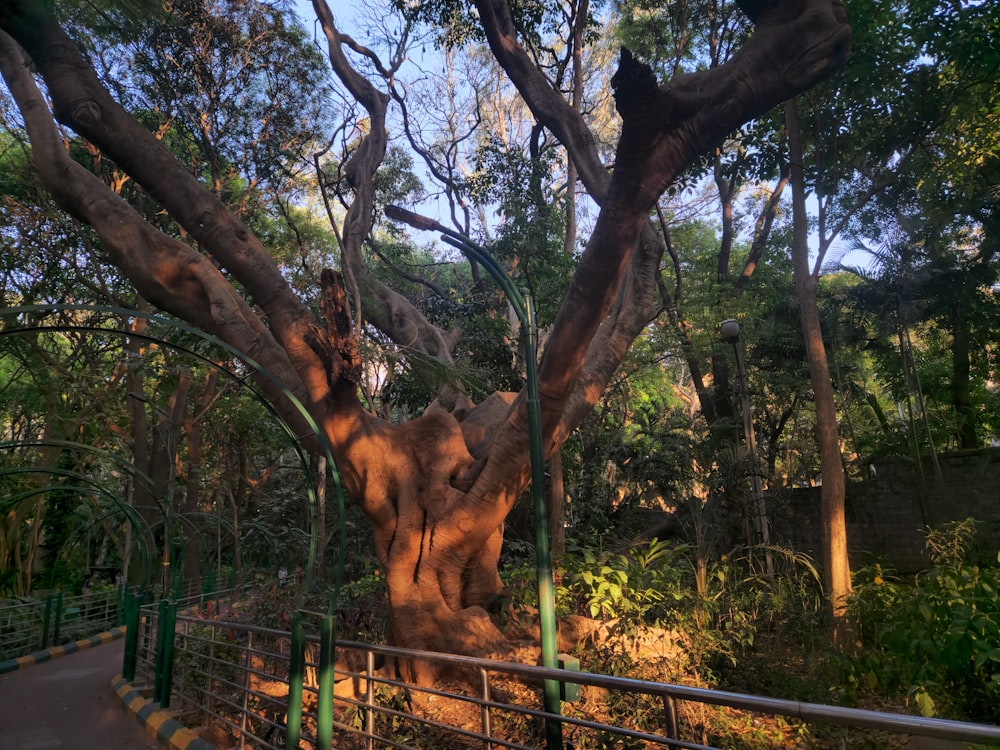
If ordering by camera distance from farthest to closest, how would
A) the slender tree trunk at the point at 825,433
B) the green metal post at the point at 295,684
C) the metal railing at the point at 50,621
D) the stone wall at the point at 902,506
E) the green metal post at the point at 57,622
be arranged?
1. the stone wall at the point at 902,506
2. the green metal post at the point at 57,622
3. the metal railing at the point at 50,621
4. the slender tree trunk at the point at 825,433
5. the green metal post at the point at 295,684

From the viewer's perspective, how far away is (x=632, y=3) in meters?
12.9

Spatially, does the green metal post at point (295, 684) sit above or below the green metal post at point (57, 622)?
above

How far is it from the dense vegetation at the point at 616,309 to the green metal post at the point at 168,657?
214cm

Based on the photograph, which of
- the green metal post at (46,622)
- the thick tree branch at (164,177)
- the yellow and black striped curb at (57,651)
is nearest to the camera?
the thick tree branch at (164,177)

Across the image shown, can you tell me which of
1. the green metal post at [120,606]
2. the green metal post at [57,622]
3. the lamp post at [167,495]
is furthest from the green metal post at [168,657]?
the green metal post at [120,606]

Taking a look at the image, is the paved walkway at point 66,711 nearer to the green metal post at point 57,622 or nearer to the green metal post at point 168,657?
the green metal post at point 168,657

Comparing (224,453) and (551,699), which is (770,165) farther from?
(224,453)

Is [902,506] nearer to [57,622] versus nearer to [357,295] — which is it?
[357,295]

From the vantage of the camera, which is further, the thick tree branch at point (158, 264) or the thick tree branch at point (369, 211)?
the thick tree branch at point (369, 211)

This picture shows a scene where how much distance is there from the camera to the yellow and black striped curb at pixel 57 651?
10.6m

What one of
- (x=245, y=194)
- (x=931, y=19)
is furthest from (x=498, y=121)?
(x=931, y=19)

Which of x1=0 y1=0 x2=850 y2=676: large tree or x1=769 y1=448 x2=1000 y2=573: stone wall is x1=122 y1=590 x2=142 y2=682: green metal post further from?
x1=769 y1=448 x2=1000 y2=573: stone wall

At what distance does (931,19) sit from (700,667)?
8544 millimetres

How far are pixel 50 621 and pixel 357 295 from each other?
1031cm
